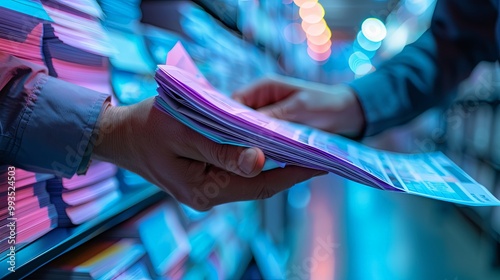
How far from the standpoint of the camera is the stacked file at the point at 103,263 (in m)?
0.69

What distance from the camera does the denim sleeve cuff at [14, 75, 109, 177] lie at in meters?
0.59

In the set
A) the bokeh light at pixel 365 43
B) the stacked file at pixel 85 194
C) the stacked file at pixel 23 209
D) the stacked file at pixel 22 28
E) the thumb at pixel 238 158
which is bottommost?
the stacked file at pixel 85 194

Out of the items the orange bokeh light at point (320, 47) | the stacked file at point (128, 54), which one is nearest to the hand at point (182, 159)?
the stacked file at point (128, 54)

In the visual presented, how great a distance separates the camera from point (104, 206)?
823 mm

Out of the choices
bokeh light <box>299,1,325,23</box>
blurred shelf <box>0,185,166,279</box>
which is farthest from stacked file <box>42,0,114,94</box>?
bokeh light <box>299,1,325,23</box>

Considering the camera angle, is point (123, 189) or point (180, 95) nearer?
point (180, 95)

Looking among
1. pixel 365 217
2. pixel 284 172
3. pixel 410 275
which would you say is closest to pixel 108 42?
pixel 284 172

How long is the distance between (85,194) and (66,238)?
120mm

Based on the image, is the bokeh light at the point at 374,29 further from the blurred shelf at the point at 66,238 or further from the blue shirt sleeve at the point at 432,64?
the blurred shelf at the point at 66,238

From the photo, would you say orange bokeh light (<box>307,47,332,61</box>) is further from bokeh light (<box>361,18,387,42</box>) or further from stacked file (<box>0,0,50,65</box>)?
stacked file (<box>0,0,50,65</box>)

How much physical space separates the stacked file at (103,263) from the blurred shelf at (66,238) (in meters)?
0.04

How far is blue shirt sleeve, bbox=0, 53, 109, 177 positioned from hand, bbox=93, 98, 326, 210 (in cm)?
4

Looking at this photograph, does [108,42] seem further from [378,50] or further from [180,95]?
[378,50]

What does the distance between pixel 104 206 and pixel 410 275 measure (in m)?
1.00
